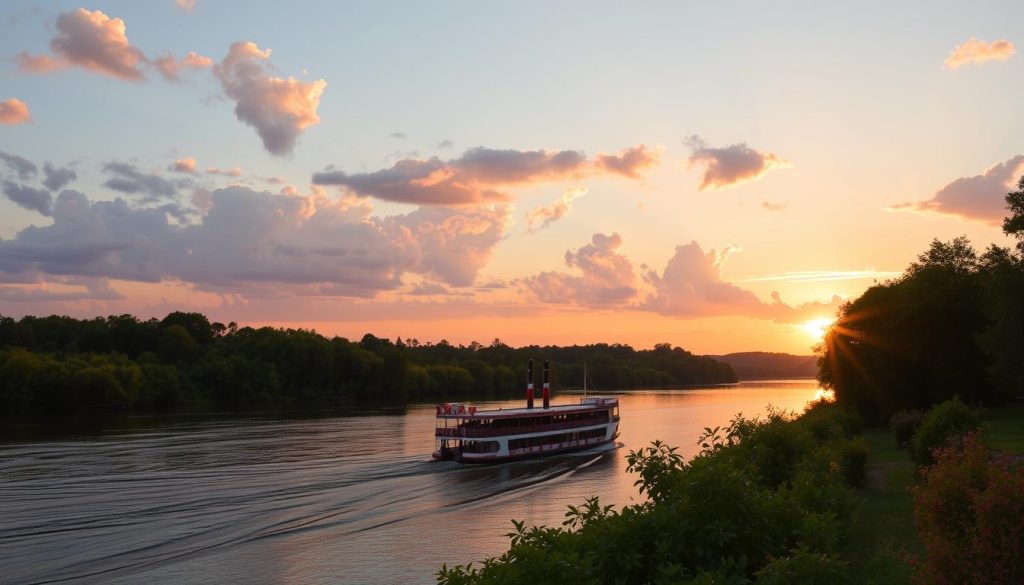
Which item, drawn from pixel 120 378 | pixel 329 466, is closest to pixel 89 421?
pixel 120 378

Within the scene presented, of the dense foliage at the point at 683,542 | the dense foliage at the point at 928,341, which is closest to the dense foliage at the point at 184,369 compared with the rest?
the dense foliage at the point at 928,341

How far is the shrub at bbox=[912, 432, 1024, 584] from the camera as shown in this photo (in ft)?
49.2

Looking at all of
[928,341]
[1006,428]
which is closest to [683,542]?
[1006,428]

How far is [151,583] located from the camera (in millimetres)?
34969

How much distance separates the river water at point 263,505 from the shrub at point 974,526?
21.5 metres

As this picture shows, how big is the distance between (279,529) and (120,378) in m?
106

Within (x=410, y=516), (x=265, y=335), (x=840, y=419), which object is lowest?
(x=410, y=516)

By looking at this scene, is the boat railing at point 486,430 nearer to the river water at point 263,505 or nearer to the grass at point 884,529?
the river water at point 263,505

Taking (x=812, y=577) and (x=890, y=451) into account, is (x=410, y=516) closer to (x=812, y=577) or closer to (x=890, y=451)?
(x=890, y=451)

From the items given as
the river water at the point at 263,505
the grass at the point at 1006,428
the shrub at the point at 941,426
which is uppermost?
the shrub at the point at 941,426

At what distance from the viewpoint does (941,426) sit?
39.1m

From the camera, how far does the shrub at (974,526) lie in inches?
590

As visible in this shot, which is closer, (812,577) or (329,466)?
(812,577)

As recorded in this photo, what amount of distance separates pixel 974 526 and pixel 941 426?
2530 centimetres
